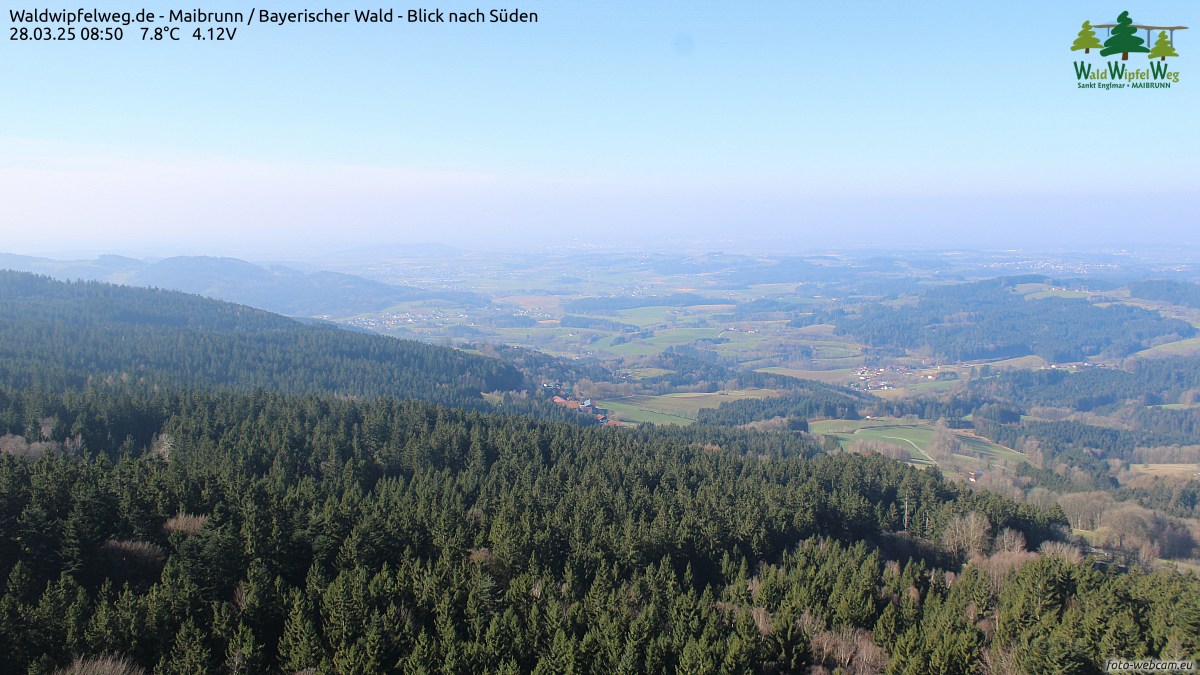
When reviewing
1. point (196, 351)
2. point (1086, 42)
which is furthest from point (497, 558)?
point (196, 351)

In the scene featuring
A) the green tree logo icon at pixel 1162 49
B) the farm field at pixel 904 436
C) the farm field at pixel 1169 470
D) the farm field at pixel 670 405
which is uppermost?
the green tree logo icon at pixel 1162 49

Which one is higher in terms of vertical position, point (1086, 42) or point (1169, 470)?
point (1086, 42)

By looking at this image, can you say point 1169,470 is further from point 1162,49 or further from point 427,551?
point 427,551

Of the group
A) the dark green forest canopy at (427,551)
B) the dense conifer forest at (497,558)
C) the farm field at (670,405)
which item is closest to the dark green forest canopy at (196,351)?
the farm field at (670,405)

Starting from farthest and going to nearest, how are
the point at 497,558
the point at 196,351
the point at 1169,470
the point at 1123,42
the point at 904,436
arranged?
1. the point at 904,436
2. the point at 196,351
3. the point at 1169,470
4. the point at 1123,42
5. the point at 497,558

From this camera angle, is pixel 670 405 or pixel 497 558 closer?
pixel 497 558

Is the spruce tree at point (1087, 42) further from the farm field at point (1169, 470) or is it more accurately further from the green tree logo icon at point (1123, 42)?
the farm field at point (1169, 470)

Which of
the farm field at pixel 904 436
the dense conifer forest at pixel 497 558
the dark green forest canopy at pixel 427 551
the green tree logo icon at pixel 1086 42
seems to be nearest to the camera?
the dense conifer forest at pixel 497 558
